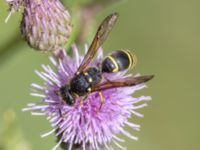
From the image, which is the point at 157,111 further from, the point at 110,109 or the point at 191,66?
the point at 110,109

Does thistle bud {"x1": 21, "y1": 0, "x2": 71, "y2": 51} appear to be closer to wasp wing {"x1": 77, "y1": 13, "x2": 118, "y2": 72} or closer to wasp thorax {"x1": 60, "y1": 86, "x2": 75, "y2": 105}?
wasp wing {"x1": 77, "y1": 13, "x2": 118, "y2": 72}

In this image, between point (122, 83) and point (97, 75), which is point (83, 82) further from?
point (122, 83)

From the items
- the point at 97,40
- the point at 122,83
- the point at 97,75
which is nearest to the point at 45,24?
the point at 97,40

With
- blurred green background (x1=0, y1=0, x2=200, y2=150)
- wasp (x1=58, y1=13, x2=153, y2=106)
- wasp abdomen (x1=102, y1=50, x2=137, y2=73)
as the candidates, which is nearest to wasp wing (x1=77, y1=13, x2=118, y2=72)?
A: wasp (x1=58, y1=13, x2=153, y2=106)

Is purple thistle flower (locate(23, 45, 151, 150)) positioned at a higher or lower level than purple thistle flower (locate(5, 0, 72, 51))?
lower

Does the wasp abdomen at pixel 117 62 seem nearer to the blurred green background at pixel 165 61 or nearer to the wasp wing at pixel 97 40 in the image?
the wasp wing at pixel 97 40

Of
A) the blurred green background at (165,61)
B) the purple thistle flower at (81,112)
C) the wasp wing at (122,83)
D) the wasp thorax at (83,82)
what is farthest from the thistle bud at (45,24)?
the blurred green background at (165,61)
